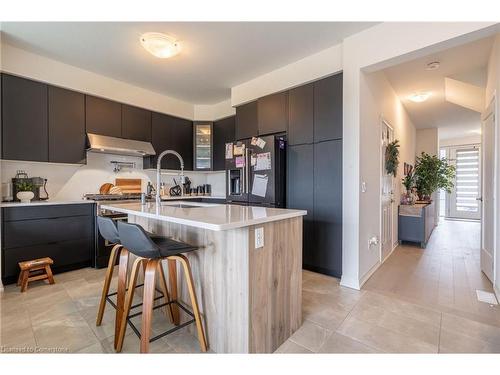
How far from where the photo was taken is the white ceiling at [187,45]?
8.14 ft

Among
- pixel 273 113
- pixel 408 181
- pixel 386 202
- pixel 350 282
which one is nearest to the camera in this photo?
pixel 350 282

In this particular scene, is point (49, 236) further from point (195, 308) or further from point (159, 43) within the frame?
point (159, 43)

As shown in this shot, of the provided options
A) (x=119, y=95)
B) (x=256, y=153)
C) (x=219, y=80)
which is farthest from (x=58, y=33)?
(x=256, y=153)

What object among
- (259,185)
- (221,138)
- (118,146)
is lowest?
(259,185)

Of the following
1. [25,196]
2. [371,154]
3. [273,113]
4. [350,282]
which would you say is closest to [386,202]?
[371,154]

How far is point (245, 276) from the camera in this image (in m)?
1.44

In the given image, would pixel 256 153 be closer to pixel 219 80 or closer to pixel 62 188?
pixel 219 80

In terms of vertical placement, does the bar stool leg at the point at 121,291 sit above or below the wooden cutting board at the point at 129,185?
below

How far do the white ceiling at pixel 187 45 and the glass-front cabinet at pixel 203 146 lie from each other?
121cm

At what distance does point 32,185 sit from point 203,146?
268 centimetres

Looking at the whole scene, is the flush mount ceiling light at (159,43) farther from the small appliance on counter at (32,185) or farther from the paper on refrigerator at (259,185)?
the small appliance on counter at (32,185)

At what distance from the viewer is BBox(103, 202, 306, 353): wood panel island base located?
1.45m

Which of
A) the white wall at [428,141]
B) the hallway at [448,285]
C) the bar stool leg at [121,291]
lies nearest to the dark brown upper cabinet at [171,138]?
the bar stool leg at [121,291]
